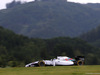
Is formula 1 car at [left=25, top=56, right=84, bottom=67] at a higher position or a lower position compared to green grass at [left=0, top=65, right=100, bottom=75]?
higher

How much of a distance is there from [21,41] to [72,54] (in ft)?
118

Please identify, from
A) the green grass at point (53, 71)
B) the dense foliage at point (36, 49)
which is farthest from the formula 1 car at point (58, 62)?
the dense foliage at point (36, 49)

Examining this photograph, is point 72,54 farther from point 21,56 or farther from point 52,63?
point 52,63

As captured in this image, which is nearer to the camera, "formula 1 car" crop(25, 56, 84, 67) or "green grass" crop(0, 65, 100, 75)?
"green grass" crop(0, 65, 100, 75)

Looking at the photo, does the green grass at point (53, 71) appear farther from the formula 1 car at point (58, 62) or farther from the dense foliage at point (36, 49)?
the dense foliage at point (36, 49)

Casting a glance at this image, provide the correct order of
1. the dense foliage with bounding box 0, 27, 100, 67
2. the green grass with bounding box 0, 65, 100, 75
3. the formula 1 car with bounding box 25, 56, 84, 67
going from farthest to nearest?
the dense foliage with bounding box 0, 27, 100, 67 < the formula 1 car with bounding box 25, 56, 84, 67 < the green grass with bounding box 0, 65, 100, 75

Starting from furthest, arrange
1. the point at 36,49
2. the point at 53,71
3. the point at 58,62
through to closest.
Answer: the point at 36,49 < the point at 58,62 < the point at 53,71

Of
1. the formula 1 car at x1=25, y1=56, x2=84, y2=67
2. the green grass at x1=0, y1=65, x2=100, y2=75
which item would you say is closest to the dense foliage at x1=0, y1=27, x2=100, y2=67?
the formula 1 car at x1=25, y1=56, x2=84, y2=67

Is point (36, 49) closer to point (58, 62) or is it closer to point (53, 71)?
point (58, 62)

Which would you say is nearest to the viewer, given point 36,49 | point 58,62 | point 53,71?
point 53,71

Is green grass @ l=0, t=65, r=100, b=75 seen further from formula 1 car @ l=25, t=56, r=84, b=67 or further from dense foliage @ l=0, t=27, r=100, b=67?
dense foliage @ l=0, t=27, r=100, b=67

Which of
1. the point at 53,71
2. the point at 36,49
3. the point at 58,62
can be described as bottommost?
the point at 53,71

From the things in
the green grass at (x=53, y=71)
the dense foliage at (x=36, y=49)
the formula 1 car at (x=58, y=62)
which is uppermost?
the dense foliage at (x=36, y=49)

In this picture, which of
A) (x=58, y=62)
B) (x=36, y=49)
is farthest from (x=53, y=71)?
(x=36, y=49)
